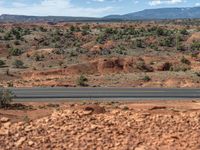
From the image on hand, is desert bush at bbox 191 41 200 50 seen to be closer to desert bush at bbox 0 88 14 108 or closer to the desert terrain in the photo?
the desert terrain

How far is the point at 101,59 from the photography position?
64.0 metres

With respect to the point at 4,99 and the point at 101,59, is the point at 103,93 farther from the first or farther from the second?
the point at 101,59

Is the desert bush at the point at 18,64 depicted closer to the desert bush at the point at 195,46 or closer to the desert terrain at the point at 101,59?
the desert terrain at the point at 101,59

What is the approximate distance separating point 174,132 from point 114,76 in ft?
108

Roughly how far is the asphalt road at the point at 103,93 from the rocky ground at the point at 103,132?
18.7 meters

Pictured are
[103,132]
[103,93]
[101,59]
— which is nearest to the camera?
[103,132]

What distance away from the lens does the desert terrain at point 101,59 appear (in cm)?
5069

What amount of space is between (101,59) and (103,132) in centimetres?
4456

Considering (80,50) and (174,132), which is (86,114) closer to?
(174,132)

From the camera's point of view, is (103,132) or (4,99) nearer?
(103,132)

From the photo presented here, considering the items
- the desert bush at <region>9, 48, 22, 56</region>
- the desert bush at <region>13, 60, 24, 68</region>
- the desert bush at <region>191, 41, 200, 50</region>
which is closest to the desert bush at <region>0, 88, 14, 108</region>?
the desert bush at <region>13, 60, 24, 68</region>

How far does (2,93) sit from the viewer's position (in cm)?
3394

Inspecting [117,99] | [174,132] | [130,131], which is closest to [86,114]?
[130,131]

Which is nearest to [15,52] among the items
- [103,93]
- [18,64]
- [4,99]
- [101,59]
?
[18,64]
